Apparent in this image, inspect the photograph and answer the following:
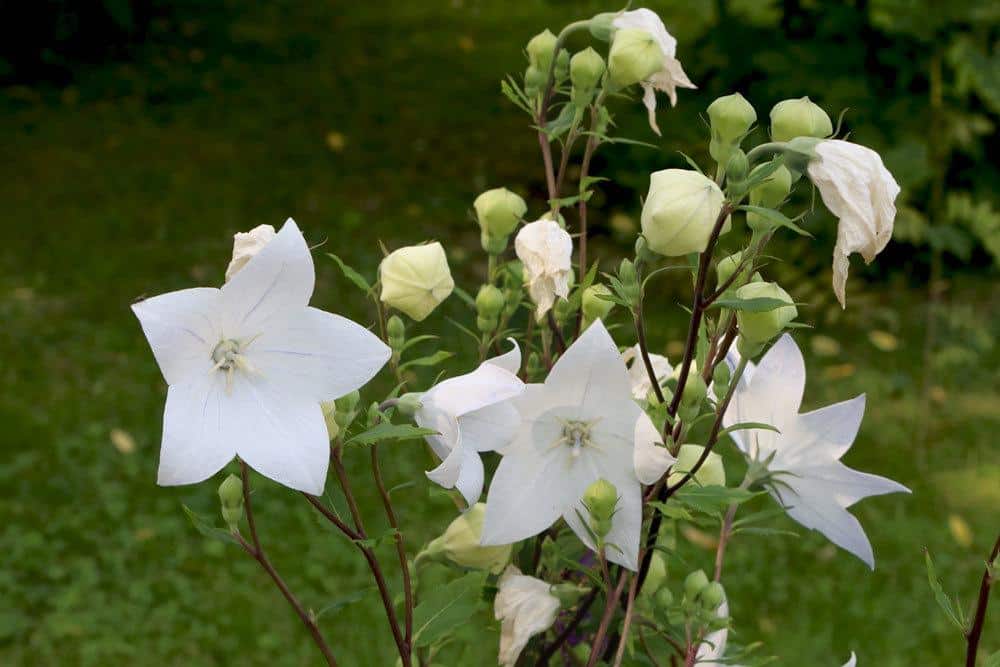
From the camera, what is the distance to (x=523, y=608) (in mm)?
869

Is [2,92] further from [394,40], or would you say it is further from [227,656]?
[227,656]

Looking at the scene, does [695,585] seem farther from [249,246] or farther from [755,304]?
[249,246]

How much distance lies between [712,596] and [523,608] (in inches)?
5.1

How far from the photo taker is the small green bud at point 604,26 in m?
1.00

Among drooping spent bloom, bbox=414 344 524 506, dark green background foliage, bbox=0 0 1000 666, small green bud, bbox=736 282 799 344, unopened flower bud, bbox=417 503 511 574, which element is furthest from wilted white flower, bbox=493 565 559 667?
dark green background foliage, bbox=0 0 1000 666

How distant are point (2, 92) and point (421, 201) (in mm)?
2204

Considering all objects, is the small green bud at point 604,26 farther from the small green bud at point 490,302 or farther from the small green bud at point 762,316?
the small green bud at point 762,316

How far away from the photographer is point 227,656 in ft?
8.80

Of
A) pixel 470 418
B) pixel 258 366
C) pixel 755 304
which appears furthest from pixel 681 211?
pixel 258 366

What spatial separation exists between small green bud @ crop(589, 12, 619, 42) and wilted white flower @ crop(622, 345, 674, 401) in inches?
10.0

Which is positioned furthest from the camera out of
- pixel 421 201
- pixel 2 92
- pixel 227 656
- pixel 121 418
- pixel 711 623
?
pixel 2 92

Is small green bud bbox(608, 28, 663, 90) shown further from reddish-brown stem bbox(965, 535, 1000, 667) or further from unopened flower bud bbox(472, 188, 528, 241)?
reddish-brown stem bbox(965, 535, 1000, 667)

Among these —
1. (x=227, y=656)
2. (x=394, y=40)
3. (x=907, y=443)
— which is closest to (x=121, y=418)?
(x=227, y=656)

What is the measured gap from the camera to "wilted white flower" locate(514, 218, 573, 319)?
2.96 feet
